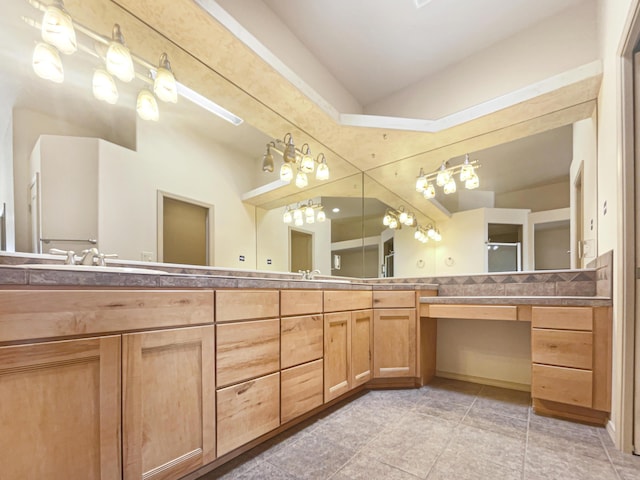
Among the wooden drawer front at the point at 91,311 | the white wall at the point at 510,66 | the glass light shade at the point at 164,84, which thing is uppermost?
the white wall at the point at 510,66

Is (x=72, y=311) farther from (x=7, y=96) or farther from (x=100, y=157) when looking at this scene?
(x=7, y=96)

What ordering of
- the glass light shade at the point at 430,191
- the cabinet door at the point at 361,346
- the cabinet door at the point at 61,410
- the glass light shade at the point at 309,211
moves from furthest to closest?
the glass light shade at the point at 430,191 < the glass light shade at the point at 309,211 < the cabinet door at the point at 361,346 < the cabinet door at the point at 61,410

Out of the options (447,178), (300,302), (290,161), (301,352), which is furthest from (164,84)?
(447,178)

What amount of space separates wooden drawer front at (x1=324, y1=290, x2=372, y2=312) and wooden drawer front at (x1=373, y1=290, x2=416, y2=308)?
0.07 meters

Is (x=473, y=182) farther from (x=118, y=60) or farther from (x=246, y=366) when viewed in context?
(x=118, y=60)

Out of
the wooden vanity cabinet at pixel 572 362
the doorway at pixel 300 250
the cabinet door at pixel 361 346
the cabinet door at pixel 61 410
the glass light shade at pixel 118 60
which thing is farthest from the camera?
the doorway at pixel 300 250

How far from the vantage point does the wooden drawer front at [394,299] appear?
2.32m

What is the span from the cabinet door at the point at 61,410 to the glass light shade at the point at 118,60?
1.33 meters

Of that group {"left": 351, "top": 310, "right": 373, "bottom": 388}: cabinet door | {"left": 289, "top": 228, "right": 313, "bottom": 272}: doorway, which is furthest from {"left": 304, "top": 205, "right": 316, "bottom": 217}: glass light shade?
{"left": 351, "top": 310, "right": 373, "bottom": 388}: cabinet door

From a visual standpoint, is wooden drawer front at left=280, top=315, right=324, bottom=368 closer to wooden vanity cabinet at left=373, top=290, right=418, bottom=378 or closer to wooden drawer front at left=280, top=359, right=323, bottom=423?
wooden drawer front at left=280, top=359, right=323, bottom=423

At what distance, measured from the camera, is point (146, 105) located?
1604 mm

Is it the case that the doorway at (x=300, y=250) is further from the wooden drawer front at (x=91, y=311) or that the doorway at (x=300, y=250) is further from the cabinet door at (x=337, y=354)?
the wooden drawer front at (x=91, y=311)

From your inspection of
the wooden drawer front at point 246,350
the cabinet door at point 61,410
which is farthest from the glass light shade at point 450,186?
the cabinet door at point 61,410

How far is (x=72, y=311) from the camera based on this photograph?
0.84 meters
